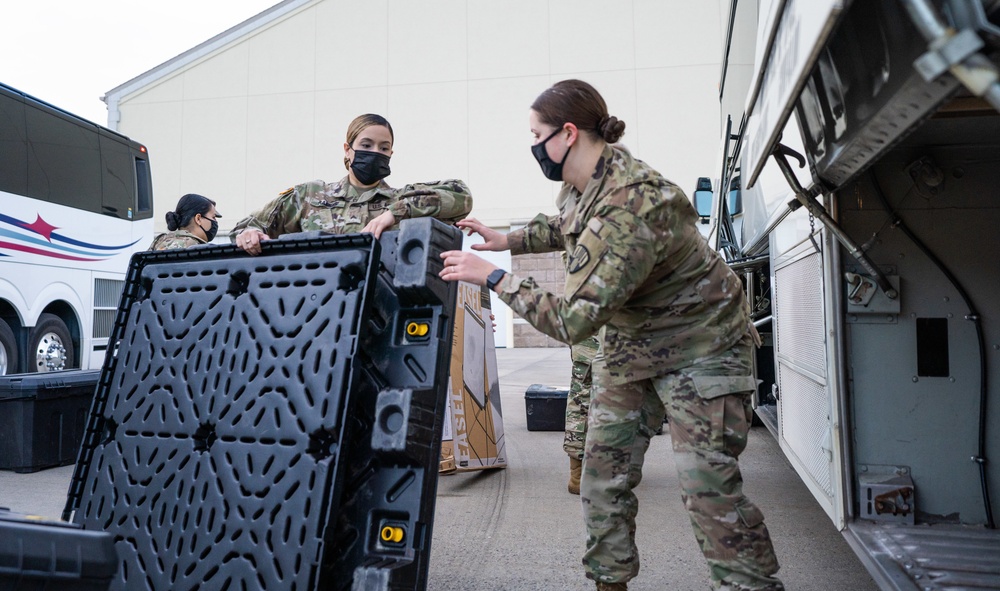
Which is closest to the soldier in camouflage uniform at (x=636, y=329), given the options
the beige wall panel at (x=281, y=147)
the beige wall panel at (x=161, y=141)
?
the beige wall panel at (x=281, y=147)

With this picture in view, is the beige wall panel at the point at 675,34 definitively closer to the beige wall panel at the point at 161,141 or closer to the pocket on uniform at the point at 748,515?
the beige wall panel at the point at 161,141

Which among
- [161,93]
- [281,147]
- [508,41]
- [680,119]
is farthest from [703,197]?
[161,93]

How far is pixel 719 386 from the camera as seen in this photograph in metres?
2.07

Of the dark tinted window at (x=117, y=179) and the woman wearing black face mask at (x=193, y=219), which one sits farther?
the dark tinted window at (x=117, y=179)

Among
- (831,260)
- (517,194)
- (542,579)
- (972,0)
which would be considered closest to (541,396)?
(542,579)

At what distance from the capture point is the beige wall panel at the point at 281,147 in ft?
54.7

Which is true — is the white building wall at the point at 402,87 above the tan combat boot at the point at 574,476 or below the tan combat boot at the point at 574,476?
above

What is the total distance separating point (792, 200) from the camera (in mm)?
2695

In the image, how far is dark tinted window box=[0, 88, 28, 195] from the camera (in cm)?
770

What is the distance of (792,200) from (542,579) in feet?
5.56

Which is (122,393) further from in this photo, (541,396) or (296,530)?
(541,396)

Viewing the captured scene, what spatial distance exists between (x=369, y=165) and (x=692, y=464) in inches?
68.3

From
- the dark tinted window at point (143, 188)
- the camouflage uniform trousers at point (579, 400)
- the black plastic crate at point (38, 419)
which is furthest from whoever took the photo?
the dark tinted window at point (143, 188)

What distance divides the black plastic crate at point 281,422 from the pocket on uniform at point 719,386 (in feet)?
2.59
